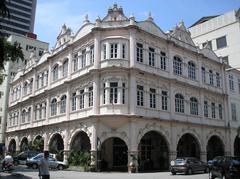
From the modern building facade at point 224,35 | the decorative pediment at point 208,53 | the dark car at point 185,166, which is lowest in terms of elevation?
the dark car at point 185,166

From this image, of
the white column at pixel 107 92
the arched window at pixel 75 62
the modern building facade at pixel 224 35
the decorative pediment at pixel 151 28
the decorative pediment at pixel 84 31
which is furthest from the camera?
the modern building facade at pixel 224 35

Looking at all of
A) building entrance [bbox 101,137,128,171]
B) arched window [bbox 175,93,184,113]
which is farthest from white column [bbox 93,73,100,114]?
arched window [bbox 175,93,184,113]

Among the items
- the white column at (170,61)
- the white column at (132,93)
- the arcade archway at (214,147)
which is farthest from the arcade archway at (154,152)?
the arcade archway at (214,147)

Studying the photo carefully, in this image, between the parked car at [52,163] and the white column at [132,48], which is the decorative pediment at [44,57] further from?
the white column at [132,48]

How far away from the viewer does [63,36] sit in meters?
37.7

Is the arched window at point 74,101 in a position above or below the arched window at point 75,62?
below

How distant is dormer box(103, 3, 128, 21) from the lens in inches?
1207

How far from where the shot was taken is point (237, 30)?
47156 mm

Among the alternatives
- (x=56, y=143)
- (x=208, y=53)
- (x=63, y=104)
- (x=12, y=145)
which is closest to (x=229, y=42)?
(x=208, y=53)

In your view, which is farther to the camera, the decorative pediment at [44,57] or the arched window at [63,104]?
the decorative pediment at [44,57]

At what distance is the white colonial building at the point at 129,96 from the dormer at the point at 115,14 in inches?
3.7

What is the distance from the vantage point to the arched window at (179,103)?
110ft

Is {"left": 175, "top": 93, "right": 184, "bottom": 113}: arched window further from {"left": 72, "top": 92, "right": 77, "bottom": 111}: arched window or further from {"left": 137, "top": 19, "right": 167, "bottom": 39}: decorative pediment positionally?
{"left": 72, "top": 92, "right": 77, "bottom": 111}: arched window

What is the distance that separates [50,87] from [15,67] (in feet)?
84.6
